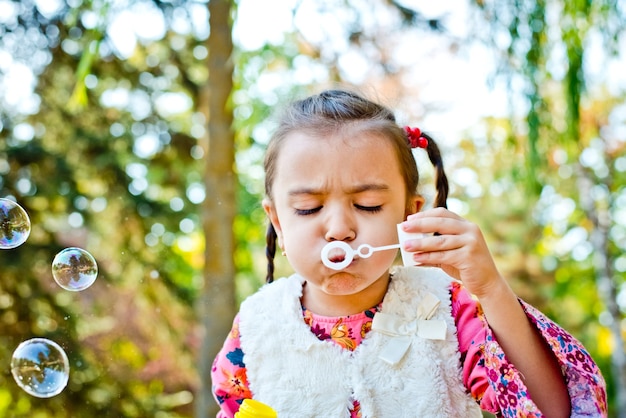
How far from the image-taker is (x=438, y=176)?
156cm

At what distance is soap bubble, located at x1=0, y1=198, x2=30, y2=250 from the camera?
2.03m

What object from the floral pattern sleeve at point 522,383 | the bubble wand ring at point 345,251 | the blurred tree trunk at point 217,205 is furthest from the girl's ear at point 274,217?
the blurred tree trunk at point 217,205

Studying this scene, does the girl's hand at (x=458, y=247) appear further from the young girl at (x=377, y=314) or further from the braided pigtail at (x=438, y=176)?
the braided pigtail at (x=438, y=176)

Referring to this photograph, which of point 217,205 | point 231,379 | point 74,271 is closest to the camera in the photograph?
point 231,379

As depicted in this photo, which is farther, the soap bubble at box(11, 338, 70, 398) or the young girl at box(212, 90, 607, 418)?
the soap bubble at box(11, 338, 70, 398)

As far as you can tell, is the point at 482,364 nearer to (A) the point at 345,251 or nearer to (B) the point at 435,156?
(A) the point at 345,251

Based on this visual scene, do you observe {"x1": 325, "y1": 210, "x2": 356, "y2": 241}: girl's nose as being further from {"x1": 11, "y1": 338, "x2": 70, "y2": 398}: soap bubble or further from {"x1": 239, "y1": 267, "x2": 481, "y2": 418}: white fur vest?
{"x1": 11, "y1": 338, "x2": 70, "y2": 398}: soap bubble

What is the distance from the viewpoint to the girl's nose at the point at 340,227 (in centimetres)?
129

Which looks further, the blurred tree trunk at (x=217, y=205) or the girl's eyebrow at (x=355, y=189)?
the blurred tree trunk at (x=217, y=205)

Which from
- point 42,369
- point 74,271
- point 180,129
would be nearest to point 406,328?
point 74,271

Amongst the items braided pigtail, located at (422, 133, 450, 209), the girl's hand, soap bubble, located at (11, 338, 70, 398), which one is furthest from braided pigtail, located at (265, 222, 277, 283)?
soap bubble, located at (11, 338, 70, 398)

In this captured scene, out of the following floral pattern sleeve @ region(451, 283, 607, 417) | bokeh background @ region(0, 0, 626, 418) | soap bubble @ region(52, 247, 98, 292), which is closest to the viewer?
floral pattern sleeve @ region(451, 283, 607, 417)

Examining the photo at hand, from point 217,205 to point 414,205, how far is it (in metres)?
2.65

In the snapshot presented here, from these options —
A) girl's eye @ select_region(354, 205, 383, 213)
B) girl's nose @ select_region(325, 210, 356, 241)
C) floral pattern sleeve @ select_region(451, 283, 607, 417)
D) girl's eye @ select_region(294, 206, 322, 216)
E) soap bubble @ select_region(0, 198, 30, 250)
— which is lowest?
floral pattern sleeve @ select_region(451, 283, 607, 417)
